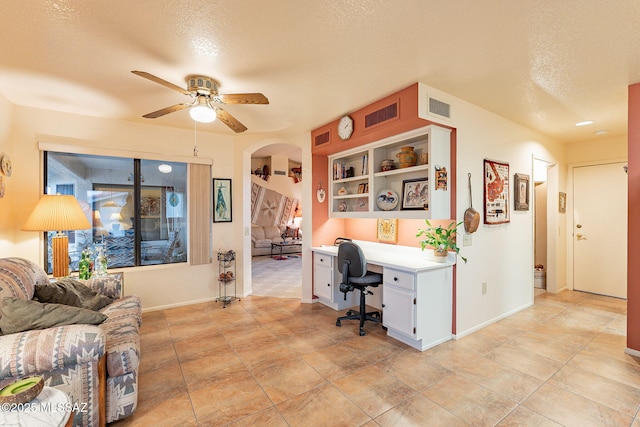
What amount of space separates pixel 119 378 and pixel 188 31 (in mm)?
2255

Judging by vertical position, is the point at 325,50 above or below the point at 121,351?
above

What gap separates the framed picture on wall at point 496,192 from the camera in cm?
328

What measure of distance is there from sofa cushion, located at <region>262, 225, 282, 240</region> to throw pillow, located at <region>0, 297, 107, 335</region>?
23.0ft

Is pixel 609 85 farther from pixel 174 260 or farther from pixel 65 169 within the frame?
pixel 65 169

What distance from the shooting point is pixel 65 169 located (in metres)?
3.54

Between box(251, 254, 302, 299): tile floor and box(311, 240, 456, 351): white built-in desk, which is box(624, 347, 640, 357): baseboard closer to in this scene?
box(311, 240, 456, 351): white built-in desk

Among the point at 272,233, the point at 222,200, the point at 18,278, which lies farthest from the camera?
the point at 272,233

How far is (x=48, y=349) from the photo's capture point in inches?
61.9

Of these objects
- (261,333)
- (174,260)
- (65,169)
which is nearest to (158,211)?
(174,260)

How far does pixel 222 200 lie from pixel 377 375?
10.5 feet

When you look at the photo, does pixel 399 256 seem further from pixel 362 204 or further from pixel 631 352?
pixel 631 352

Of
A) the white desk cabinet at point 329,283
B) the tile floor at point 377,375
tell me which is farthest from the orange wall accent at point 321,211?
the tile floor at point 377,375

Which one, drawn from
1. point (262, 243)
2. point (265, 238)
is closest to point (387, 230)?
point (262, 243)

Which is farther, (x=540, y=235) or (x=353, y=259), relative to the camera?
(x=540, y=235)
